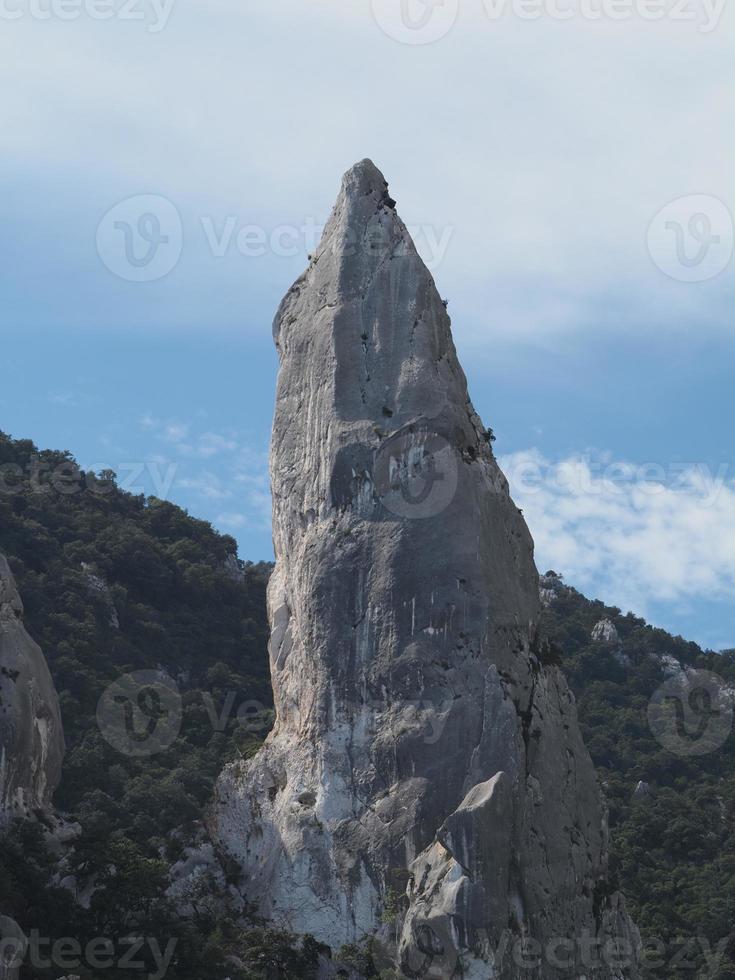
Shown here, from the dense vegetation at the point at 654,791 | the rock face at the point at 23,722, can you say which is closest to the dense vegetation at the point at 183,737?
the dense vegetation at the point at 654,791

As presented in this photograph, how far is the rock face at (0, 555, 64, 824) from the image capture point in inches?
1500

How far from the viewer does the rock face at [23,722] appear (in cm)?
3809

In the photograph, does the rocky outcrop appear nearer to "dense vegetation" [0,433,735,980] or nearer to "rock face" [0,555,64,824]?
"dense vegetation" [0,433,735,980]

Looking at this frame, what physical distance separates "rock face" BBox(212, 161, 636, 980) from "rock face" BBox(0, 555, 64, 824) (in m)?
3.68

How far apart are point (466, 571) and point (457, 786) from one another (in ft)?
14.1

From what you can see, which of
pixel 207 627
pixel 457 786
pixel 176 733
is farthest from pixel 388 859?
pixel 207 627

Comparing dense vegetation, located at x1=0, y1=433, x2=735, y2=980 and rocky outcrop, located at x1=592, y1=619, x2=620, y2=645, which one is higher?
rocky outcrop, located at x1=592, y1=619, x2=620, y2=645

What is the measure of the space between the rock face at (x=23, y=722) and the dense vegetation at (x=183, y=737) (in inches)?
38.4

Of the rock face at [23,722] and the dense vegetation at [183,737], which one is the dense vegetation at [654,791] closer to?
the dense vegetation at [183,737]

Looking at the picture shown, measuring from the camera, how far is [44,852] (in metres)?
37.4

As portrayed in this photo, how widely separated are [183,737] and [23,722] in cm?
1376

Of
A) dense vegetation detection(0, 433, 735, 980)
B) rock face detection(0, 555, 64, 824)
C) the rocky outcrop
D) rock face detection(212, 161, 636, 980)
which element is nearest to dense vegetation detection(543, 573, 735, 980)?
dense vegetation detection(0, 433, 735, 980)

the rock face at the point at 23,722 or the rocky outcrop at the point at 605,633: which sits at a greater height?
the rocky outcrop at the point at 605,633

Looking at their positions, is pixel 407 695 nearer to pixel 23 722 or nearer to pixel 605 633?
pixel 23 722
